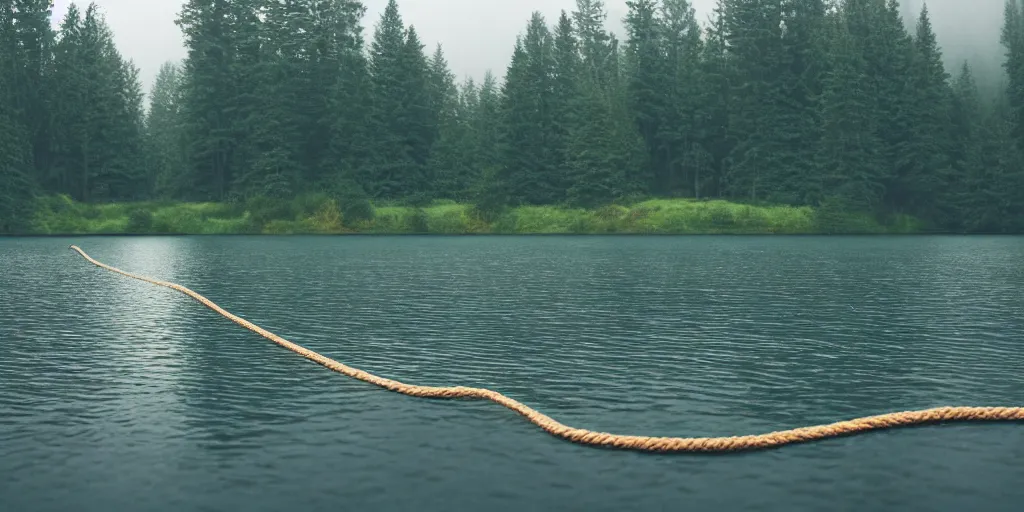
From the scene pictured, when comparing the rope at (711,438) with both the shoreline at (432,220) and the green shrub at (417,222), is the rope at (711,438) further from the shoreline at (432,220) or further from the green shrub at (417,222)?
the shoreline at (432,220)

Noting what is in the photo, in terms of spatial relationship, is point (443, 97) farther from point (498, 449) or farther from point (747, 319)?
point (498, 449)

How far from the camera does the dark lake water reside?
13039mm

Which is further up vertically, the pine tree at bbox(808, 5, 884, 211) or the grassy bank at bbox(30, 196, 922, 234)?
the pine tree at bbox(808, 5, 884, 211)

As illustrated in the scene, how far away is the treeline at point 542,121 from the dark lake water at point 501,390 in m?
76.6

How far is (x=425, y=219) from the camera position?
11481cm

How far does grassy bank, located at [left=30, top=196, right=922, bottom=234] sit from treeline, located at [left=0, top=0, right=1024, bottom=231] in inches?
85.8

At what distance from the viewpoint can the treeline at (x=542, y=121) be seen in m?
116

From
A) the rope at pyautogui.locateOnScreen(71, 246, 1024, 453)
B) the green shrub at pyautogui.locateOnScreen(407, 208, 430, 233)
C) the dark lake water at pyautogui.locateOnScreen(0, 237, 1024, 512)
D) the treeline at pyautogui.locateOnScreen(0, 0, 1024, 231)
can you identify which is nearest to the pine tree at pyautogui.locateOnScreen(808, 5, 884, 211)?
the treeline at pyautogui.locateOnScreen(0, 0, 1024, 231)

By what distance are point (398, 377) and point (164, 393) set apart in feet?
15.9

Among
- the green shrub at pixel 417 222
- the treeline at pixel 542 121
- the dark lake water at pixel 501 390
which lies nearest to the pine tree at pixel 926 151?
the treeline at pixel 542 121

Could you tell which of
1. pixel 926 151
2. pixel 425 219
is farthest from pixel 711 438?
pixel 926 151

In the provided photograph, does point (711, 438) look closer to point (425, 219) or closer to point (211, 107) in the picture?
point (425, 219)

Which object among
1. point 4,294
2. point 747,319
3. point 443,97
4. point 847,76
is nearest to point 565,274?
point 747,319

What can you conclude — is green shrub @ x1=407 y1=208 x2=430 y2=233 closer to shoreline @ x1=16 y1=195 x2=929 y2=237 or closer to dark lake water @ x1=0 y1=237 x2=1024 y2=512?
shoreline @ x1=16 y1=195 x2=929 y2=237
